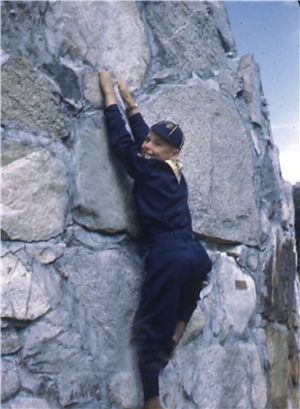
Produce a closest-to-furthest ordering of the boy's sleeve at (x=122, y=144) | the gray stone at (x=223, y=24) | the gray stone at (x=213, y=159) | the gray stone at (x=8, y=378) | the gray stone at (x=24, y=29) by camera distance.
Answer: the gray stone at (x=8, y=378) → the gray stone at (x=24, y=29) → the boy's sleeve at (x=122, y=144) → the gray stone at (x=213, y=159) → the gray stone at (x=223, y=24)

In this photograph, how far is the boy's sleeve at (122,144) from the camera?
6.53 ft

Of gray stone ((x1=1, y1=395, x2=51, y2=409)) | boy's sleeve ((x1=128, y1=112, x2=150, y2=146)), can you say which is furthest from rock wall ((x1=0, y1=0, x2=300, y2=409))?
boy's sleeve ((x1=128, y1=112, x2=150, y2=146))


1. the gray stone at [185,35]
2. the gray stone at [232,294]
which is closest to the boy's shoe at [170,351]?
the gray stone at [232,294]

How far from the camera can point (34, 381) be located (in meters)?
1.72

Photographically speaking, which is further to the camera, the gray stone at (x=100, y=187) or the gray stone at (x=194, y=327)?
Answer: the gray stone at (x=194, y=327)

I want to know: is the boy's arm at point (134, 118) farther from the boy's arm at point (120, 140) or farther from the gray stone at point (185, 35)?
the gray stone at point (185, 35)

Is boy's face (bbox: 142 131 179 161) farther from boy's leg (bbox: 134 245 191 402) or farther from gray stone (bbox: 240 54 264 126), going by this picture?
gray stone (bbox: 240 54 264 126)

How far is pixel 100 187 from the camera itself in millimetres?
1984

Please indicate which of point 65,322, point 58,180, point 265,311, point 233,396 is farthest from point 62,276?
point 265,311

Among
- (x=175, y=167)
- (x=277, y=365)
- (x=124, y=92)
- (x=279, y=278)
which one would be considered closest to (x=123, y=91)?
(x=124, y=92)

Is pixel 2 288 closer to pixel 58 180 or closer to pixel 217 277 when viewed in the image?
pixel 58 180

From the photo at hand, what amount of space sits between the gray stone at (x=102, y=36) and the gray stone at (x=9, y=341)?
899 mm

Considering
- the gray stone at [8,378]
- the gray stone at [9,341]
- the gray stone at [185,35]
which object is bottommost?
the gray stone at [8,378]

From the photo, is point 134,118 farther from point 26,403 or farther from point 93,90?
point 26,403
